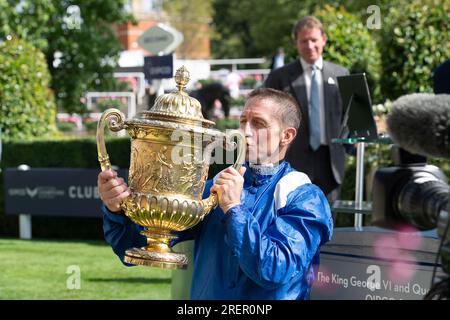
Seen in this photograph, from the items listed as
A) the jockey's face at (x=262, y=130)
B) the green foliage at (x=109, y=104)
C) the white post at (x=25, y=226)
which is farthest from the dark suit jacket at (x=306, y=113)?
the green foliage at (x=109, y=104)

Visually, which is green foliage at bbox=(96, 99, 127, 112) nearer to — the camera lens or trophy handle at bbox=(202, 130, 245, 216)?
trophy handle at bbox=(202, 130, 245, 216)

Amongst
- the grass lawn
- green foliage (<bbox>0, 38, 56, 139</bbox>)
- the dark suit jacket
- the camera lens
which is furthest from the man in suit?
green foliage (<bbox>0, 38, 56, 139</bbox>)

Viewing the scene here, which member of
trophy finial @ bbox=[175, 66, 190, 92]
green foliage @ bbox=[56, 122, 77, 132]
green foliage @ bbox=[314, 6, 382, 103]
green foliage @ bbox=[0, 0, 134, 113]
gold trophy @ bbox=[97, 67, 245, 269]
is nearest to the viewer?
gold trophy @ bbox=[97, 67, 245, 269]

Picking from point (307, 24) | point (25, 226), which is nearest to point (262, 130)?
point (307, 24)

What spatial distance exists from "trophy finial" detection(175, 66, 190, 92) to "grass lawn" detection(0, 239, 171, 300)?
4.16 meters

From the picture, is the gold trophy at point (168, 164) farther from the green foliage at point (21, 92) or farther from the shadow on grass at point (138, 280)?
the green foliage at point (21, 92)

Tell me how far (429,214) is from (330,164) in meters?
4.75

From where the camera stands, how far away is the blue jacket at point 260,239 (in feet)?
9.70

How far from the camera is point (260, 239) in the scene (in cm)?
296

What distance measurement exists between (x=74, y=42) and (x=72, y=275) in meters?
13.8

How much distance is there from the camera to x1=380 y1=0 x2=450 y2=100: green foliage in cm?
964

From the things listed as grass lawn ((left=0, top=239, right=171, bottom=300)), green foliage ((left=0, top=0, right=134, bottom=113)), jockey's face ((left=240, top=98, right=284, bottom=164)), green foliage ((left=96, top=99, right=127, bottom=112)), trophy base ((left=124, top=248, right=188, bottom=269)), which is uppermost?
green foliage ((left=0, top=0, right=134, bottom=113))

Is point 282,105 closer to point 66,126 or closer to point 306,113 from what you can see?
point 306,113
